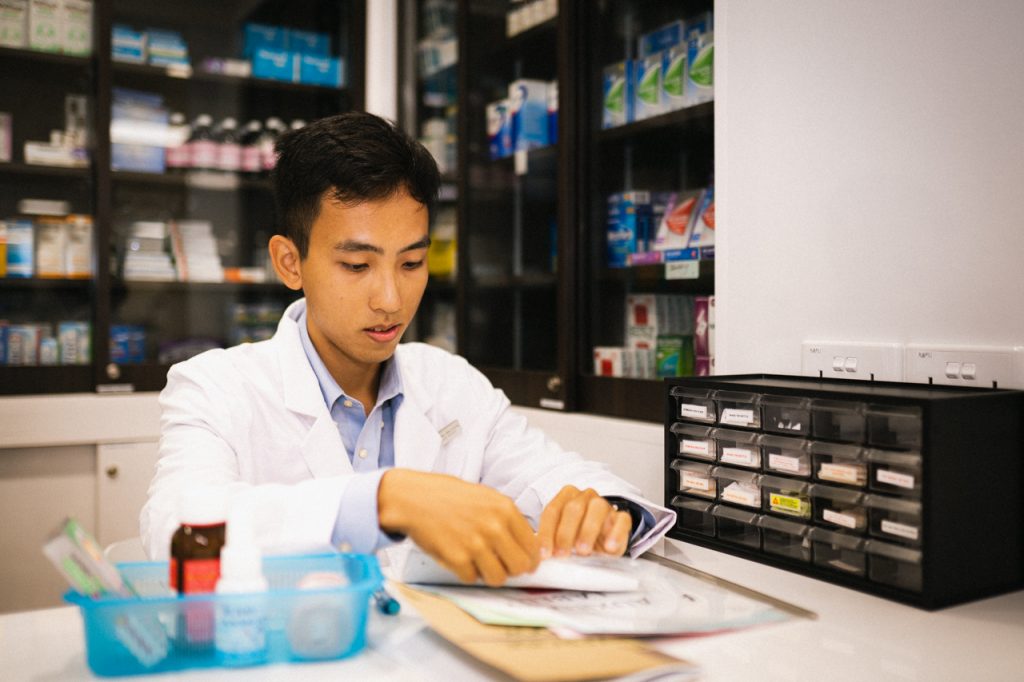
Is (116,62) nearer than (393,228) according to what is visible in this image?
No

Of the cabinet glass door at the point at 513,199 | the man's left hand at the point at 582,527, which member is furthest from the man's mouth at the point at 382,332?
the cabinet glass door at the point at 513,199

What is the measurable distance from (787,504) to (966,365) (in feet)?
1.27

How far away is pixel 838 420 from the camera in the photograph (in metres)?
1.24

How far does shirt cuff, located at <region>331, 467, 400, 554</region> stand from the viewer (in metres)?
1.04

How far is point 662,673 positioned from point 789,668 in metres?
0.15

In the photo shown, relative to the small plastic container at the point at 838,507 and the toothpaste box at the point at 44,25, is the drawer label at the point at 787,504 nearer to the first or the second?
the small plastic container at the point at 838,507

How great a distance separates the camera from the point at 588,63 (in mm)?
2488

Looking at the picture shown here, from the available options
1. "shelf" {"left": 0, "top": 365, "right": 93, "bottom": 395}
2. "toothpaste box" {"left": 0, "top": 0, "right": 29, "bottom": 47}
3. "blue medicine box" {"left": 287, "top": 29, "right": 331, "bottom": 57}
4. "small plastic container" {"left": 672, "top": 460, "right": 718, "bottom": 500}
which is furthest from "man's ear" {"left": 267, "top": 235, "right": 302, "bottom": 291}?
"blue medicine box" {"left": 287, "top": 29, "right": 331, "bottom": 57}

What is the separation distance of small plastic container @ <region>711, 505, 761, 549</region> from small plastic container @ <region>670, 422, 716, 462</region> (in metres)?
0.09

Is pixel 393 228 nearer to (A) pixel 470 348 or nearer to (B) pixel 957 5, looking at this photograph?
(B) pixel 957 5

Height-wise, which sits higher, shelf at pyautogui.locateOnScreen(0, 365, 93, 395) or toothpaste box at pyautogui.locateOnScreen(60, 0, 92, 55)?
toothpaste box at pyautogui.locateOnScreen(60, 0, 92, 55)

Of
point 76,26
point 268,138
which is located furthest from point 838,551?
point 76,26

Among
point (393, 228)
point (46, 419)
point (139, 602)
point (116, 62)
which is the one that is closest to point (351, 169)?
point (393, 228)

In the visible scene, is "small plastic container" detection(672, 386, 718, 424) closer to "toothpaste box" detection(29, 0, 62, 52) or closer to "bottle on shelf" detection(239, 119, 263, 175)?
"bottle on shelf" detection(239, 119, 263, 175)
